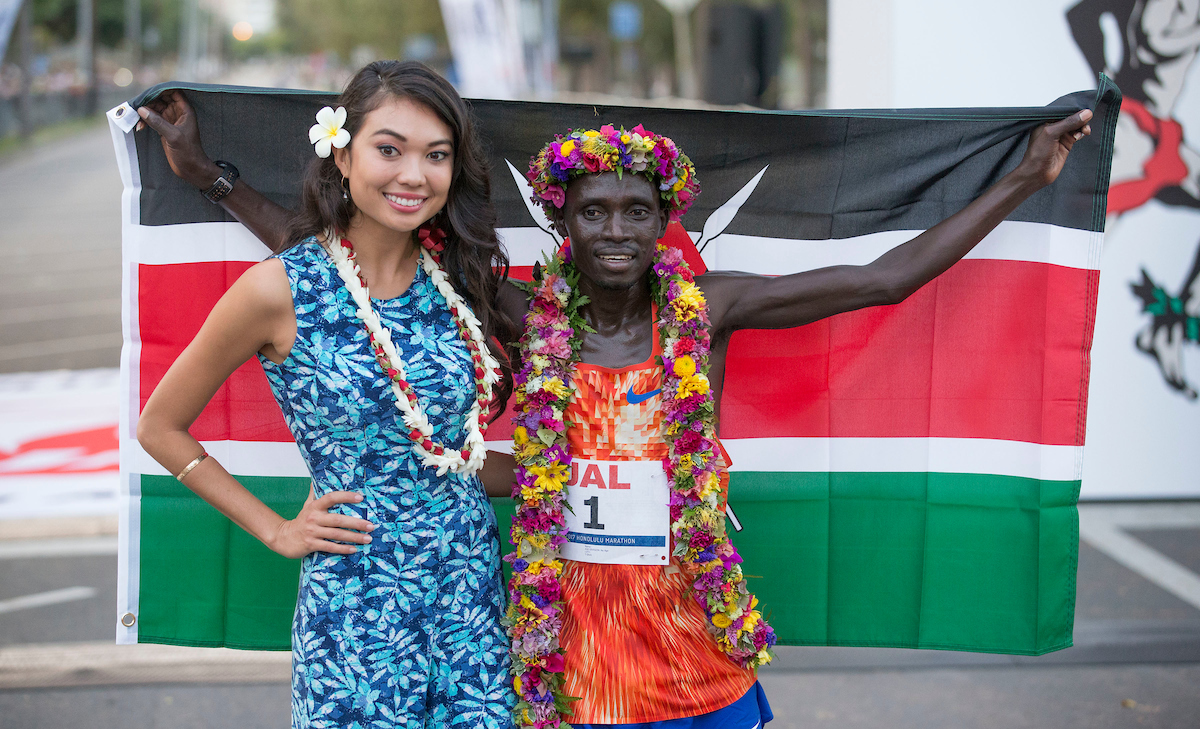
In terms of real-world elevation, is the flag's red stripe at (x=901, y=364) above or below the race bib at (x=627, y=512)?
above

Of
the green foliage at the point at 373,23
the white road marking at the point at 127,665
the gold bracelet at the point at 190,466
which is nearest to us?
the gold bracelet at the point at 190,466

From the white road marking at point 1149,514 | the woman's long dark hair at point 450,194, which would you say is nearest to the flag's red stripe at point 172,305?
the woman's long dark hair at point 450,194

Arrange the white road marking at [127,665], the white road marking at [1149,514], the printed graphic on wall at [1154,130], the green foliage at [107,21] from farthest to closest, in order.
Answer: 1. the green foliage at [107,21]
2. the white road marking at [1149,514]
3. the printed graphic on wall at [1154,130]
4. the white road marking at [127,665]

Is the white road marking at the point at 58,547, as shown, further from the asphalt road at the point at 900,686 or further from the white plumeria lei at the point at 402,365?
the white plumeria lei at the point at 402,365

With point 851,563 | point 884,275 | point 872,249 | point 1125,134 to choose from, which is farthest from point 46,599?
point 1125,134

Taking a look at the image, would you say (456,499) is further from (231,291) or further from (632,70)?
(632,70)

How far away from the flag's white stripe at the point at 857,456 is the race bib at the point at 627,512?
0.90 meters

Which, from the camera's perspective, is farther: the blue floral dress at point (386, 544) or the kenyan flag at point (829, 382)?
the kenyan flag at point (829, 382)

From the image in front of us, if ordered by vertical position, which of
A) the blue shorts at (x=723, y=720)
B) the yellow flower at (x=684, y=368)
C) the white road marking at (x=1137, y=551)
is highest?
the yellow flower at (x=684, y=368)

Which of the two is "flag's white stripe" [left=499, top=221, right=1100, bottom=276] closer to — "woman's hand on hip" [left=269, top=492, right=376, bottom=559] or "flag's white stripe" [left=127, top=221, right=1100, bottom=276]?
"flag's white stripe" [left=127, top=221, right=1100, bottom=276]

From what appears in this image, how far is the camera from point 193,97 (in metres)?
3.04

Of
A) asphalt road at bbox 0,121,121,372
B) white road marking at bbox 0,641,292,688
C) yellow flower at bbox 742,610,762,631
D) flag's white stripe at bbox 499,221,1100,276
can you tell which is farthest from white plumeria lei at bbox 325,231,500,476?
asphalt road at bbox 0,121,121,372

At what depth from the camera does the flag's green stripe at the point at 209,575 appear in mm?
3336

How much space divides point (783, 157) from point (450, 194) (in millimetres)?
1300
